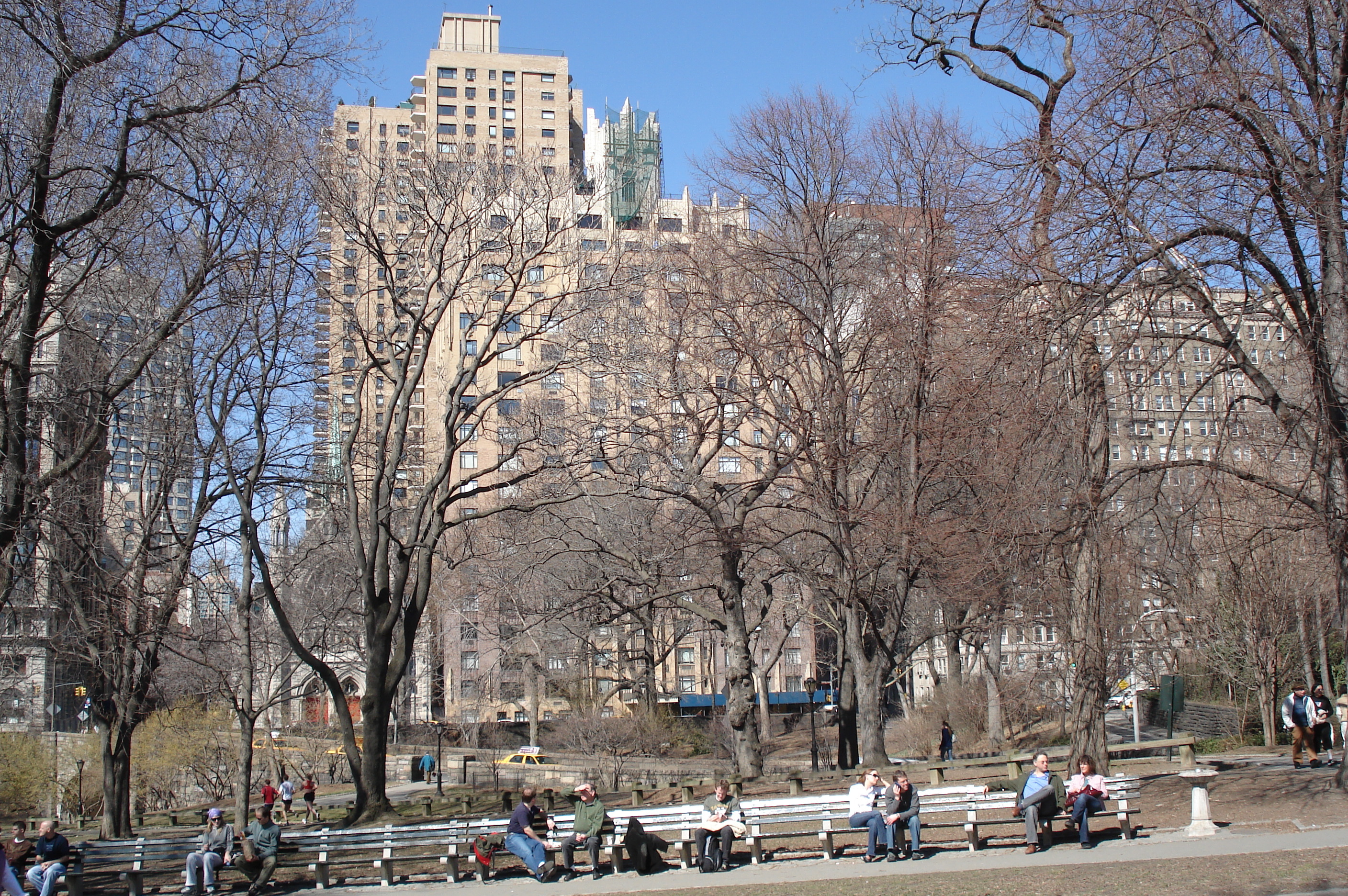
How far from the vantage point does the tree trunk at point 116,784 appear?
969 inches

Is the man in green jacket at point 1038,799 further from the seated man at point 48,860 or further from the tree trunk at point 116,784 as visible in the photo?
the tree trunk at point 116,784

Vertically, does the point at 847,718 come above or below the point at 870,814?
below

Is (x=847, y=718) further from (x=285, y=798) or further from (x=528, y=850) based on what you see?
(x=285, y=798)

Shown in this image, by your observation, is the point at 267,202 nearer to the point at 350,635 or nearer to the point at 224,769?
the point at 350,635

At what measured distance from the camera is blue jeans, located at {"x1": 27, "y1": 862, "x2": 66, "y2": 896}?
1290 centimetres

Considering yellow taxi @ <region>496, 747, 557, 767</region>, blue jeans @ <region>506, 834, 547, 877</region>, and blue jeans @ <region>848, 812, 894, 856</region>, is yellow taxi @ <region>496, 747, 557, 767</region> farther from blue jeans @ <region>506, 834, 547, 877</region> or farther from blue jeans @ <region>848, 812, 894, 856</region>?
blue jeans @ <region>848, 812, 894, 856</region>

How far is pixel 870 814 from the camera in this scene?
42.9 feet

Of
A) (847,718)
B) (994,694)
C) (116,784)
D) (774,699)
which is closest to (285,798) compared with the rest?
(116,784)

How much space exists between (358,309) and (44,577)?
7656mm

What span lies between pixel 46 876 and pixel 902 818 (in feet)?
33.8

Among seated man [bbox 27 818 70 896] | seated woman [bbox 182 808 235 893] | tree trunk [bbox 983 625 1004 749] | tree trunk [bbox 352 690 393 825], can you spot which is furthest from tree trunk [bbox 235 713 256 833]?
tree trunk [bbox 983 625 1004 749]

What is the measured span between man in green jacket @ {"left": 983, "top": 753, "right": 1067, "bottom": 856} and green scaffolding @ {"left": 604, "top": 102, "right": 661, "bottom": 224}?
14257 millimetres

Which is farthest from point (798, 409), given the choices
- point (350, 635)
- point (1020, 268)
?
point (350, 635)

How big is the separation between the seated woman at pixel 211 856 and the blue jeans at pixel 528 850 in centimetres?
374
